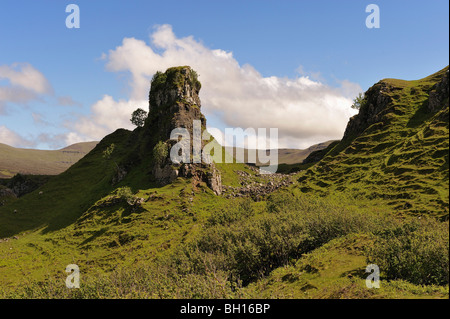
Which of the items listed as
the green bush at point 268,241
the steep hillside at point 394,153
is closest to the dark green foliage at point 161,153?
the green bush at point 268,241

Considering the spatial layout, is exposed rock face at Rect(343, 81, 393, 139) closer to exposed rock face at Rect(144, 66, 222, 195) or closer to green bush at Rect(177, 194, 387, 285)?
exposed rock face at Rect(144, 66, 222, 195)

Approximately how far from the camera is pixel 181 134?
402 feet

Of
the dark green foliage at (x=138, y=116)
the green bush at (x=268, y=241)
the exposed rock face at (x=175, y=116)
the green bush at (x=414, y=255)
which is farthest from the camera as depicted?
the dark green foliage at (x=138, y=116)

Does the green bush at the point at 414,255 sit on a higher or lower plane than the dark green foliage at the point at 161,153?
lower

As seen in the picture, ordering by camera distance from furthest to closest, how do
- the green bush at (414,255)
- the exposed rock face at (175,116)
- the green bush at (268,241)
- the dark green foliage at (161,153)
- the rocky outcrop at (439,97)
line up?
the dark green foliage at (161,153), the exposed rock face at (175,116), the rocky outcrop at (439,97), the green bush at (268,241), the green bush at (414,255)

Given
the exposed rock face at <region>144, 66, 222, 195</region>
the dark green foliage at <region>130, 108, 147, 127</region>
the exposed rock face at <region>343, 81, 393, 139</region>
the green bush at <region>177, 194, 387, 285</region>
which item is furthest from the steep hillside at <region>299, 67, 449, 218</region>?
the dark green foliage at <region>130, 108, 147, 127</region>

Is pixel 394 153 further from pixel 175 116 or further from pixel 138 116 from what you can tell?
pixel 138 116

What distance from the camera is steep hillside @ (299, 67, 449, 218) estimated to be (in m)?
56.4

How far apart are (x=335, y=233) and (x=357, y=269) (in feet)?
59.1

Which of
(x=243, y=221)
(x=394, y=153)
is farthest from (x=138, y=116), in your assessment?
(x=394, y=153)

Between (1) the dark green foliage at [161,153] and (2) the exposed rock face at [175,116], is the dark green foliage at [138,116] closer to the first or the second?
(2) the exposed rock face at [175,116]

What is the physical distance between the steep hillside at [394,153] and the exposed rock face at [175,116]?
152 feet

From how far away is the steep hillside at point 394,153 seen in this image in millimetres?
56375
